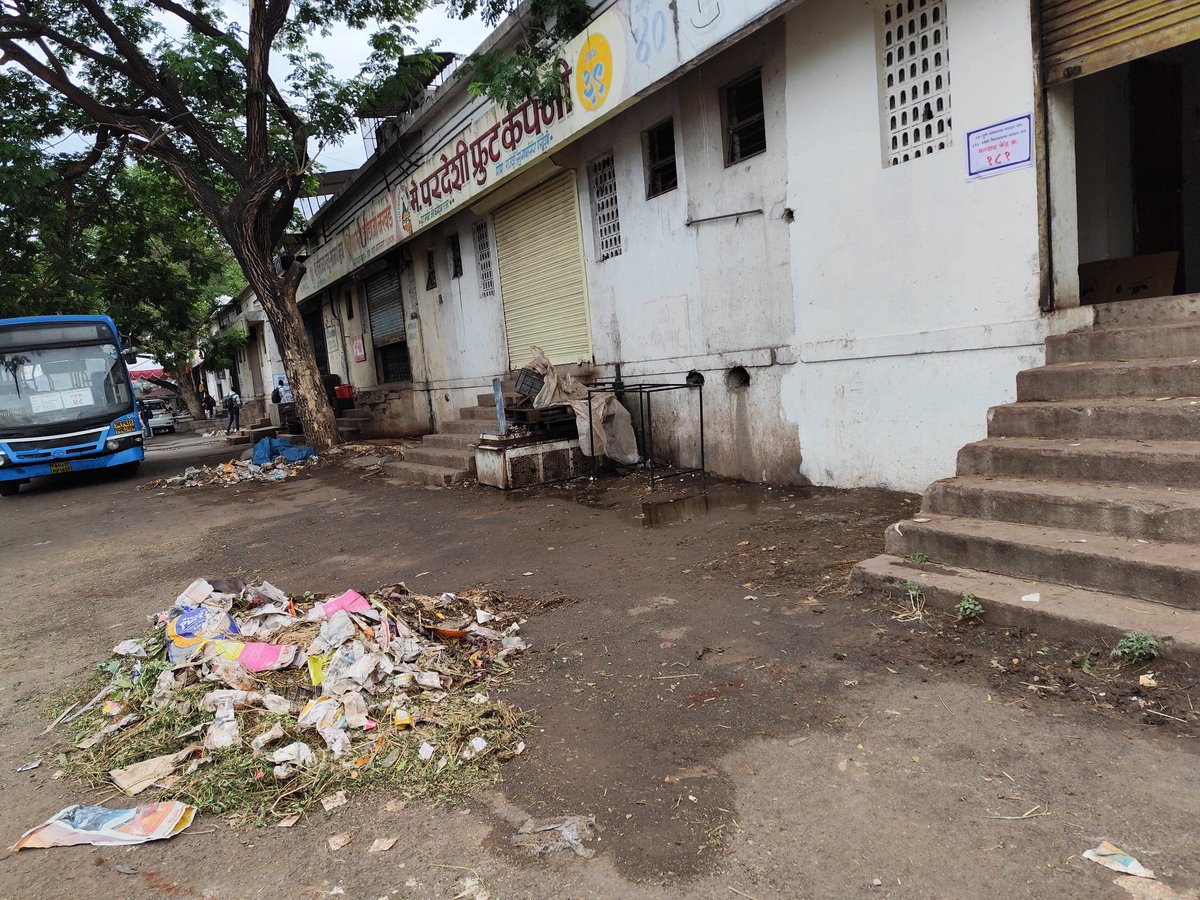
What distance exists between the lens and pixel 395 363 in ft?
57.6

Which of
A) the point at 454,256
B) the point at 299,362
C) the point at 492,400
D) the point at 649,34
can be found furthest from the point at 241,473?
the point at 649,34

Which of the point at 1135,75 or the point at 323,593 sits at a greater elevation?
the point at 1135,75

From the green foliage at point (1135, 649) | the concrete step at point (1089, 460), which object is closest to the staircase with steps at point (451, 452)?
the concrete step at point (1089, 460)

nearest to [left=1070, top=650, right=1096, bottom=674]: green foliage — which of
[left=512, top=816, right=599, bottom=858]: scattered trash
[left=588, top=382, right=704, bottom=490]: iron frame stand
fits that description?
[left=512, top=816, right=599, bottom=858]: scattered trash

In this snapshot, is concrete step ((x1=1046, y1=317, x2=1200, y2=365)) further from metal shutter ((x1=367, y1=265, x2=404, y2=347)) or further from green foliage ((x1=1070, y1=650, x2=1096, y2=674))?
metal shutter ((x1=367, y1=265, x2=404, y2=347))

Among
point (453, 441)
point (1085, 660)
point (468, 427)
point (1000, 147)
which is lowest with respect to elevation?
point (1085, 660)

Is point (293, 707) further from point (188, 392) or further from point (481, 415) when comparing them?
point (188, 392)

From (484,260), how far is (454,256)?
1.25 meters

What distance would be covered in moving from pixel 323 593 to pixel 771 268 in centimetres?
519

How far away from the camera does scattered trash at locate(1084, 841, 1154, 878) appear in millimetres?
2043

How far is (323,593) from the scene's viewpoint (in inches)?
217

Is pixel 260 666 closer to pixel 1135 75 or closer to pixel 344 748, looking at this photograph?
pixel 344 748

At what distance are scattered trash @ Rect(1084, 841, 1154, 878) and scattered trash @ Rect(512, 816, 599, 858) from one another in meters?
1.53

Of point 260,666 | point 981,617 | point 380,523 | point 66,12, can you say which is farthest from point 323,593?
point 66,12
